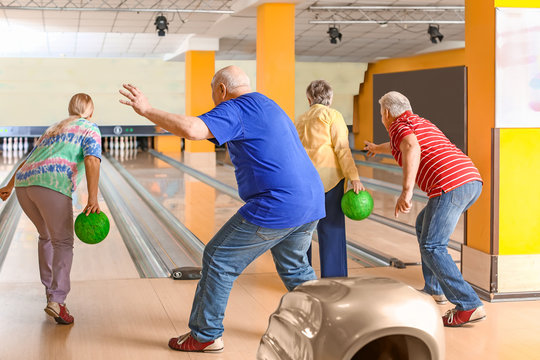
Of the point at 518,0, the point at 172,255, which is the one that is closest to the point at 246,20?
the point at 172,255

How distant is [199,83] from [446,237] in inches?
497

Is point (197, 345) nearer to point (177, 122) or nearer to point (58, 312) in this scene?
point (58, 312)

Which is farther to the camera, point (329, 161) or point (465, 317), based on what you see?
point (329, 161)

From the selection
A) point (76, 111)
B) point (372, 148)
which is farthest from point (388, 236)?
point (76, 111)

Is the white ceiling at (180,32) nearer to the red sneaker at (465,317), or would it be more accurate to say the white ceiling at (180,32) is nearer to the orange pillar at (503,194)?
the orange pillar at (503,194)

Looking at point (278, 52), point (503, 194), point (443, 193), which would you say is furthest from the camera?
point (278, 52)

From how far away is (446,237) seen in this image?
3.45 meters

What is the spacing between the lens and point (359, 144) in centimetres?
1988

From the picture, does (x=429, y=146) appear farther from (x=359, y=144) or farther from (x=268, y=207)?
(x=359, y=144)

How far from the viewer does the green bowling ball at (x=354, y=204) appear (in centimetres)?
376

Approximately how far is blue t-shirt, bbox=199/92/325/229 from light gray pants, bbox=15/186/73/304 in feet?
3.69

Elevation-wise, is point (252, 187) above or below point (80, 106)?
below

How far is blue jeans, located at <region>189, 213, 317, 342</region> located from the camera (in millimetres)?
2834

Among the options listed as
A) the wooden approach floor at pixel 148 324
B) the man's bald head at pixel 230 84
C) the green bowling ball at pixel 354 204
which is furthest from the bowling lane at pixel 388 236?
the man's bald head at pixel 230 84
